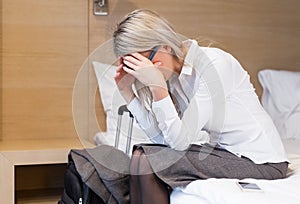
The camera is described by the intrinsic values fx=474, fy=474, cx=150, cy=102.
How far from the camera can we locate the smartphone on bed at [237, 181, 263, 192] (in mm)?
1254

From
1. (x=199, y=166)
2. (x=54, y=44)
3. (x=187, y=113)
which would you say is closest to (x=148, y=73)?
(x=187, y=113)

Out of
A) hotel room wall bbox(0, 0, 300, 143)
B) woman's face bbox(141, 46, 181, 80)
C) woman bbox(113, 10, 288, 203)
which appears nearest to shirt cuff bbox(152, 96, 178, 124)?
woman bbox(113, 10, 288, 203)

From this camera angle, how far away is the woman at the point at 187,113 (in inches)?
55.7

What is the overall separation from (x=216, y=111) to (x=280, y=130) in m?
1.13

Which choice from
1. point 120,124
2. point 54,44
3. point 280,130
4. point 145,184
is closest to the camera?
point 145,184

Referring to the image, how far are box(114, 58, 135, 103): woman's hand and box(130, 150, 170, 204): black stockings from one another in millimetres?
218

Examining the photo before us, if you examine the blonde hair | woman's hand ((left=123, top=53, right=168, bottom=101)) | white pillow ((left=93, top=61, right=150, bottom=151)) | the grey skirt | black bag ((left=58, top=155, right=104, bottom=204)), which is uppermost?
the blonde hair

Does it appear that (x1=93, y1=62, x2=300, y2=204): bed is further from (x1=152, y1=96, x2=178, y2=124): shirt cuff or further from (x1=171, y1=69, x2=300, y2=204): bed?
(x1=152, y1=96, x2=178, y2=124): shirt cuff

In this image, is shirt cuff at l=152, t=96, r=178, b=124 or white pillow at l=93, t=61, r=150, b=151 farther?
white pillow at l=93, t=61, r=150, b=151

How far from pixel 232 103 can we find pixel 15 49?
126 centimetres

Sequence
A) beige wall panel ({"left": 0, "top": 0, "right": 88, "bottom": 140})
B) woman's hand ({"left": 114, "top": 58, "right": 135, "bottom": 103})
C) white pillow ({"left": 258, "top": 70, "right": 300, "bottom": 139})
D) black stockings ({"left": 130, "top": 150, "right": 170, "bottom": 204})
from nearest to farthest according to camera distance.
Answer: black stockings ({"left": 130, "top": 150, "right": 170, "bottom": 204})
woman's hand ({"left": 114, "top": 58, "right": 135, "bottom": 103})
beige wall panel ({"left": 0, "top": 0, "right": 88, "bottom": 140})
white pillow ({"left": 258, "top": 70, "right": 300, "bottom": 139})

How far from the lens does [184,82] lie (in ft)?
5.01

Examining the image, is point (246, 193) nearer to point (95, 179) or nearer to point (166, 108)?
point (166, 108)

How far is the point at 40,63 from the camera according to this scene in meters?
2.36
